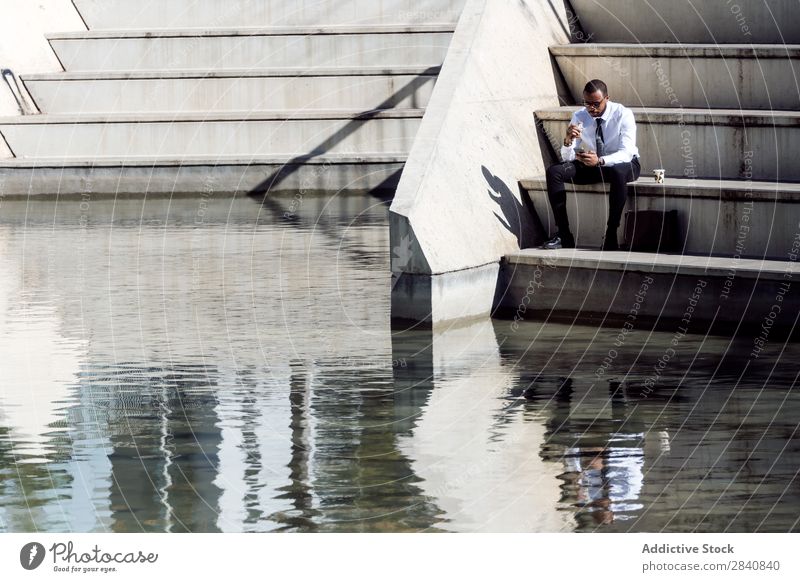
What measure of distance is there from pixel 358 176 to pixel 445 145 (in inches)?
345

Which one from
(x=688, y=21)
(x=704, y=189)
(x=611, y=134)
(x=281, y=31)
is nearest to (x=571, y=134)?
(x=611, y=134)

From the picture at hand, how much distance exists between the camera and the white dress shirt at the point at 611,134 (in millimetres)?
10609

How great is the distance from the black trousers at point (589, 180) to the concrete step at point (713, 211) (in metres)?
0.09

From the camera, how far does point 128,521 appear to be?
5500mm

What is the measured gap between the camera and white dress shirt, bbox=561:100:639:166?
10609 mm

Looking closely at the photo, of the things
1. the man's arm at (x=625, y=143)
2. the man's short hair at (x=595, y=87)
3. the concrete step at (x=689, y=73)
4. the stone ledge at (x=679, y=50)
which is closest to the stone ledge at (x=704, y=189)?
the man's arm at (x=625, y=143)

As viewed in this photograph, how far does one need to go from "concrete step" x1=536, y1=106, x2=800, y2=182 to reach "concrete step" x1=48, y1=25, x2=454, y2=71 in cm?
963

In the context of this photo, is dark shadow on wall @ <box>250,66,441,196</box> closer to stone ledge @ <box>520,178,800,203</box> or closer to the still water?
the still water

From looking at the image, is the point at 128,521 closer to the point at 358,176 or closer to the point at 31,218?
the point at 31,218

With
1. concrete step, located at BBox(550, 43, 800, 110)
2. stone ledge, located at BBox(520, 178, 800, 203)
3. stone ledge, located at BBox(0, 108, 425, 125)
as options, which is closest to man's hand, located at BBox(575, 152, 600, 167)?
stone ledge, located at BBox(520, 178, 800, 203)

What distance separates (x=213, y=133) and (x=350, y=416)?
43.2ft

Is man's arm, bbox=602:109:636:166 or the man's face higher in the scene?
the man's face

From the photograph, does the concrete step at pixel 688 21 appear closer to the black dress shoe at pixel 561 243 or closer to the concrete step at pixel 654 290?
the black dress shoe at pixel 561 243

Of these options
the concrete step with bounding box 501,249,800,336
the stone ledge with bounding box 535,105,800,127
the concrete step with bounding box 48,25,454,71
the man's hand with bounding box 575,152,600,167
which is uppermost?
the concrete step with bounding box 48,25,454,71
